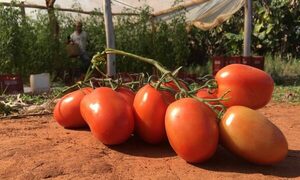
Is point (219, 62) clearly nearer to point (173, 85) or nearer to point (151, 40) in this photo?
point (151, 40)

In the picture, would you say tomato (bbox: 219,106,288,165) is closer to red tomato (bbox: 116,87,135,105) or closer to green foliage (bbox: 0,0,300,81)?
red tomato (bbox: 116,87,135,105)

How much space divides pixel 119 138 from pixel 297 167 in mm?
1304

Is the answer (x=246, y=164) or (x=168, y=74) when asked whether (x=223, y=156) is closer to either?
(x=246, y=164)

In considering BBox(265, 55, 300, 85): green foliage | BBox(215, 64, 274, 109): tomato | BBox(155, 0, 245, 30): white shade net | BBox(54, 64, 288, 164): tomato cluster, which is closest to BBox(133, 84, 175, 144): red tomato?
BBox(54, 64, 288, 164): tomato cluster

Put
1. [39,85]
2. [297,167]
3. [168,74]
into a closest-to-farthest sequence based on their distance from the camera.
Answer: [297,167] → [168,74] → [39,85]

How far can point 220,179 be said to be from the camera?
10.3 feet

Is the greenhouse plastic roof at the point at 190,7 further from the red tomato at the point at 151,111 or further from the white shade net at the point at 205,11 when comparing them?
the red tomato at the point at 151,111

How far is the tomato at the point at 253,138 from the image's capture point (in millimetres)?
3318

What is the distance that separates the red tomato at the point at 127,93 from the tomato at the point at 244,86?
722mm

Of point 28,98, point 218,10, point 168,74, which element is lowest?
point 28,98

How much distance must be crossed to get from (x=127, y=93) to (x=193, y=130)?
3.11 ft

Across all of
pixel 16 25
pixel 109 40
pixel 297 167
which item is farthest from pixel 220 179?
pixel 16 25

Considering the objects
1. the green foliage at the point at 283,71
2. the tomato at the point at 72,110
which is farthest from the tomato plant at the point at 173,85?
the green foliage at the point at 283,71

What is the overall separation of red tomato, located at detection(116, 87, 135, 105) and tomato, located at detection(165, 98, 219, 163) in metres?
0.61
